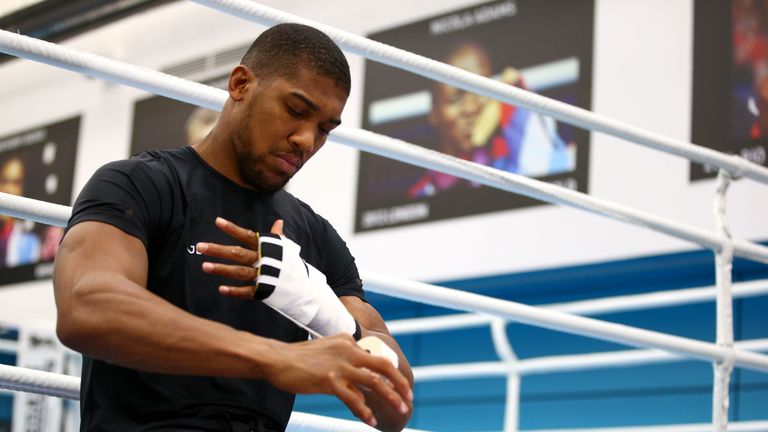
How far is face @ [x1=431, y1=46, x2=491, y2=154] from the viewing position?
5.47 meters

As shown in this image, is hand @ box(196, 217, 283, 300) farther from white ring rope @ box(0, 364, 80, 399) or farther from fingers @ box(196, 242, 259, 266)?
white ring rope @ box(0, 364, 80, 399)

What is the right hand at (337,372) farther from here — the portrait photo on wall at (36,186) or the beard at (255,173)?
the portrait photo on wall at (36,186)

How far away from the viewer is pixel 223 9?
69.3 inches

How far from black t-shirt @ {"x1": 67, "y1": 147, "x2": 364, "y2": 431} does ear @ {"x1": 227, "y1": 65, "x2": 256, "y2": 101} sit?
0.11m

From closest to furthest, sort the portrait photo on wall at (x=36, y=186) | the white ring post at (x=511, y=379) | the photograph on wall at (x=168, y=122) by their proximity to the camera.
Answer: the white ring post at (x=511, y=379) → the photograph on wall at (x=168, y=122) → the portrait photo on wall at (x=36, y=186)

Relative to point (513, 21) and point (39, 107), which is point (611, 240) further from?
point (39, 107)

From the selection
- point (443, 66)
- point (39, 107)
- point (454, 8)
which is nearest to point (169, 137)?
point (39, 107)

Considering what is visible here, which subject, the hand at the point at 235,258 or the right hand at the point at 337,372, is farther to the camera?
the hand at the point at 235,258

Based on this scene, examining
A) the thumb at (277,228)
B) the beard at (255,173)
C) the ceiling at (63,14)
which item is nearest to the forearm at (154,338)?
the thumb at (277,228)

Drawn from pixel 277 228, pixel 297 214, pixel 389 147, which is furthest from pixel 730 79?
pixel 277 228

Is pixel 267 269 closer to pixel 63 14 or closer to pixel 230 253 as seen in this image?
pixel 230 253

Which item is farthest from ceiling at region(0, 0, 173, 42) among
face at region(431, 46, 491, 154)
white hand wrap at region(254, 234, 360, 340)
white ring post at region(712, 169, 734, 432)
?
white hand wrap at region(254, 234, 360, 340)

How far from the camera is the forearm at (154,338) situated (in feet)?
3.82

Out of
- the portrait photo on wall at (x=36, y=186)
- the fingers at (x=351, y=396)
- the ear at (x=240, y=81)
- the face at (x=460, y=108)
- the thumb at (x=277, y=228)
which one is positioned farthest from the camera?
the portrait photo on wall at (x=36, y=186)
